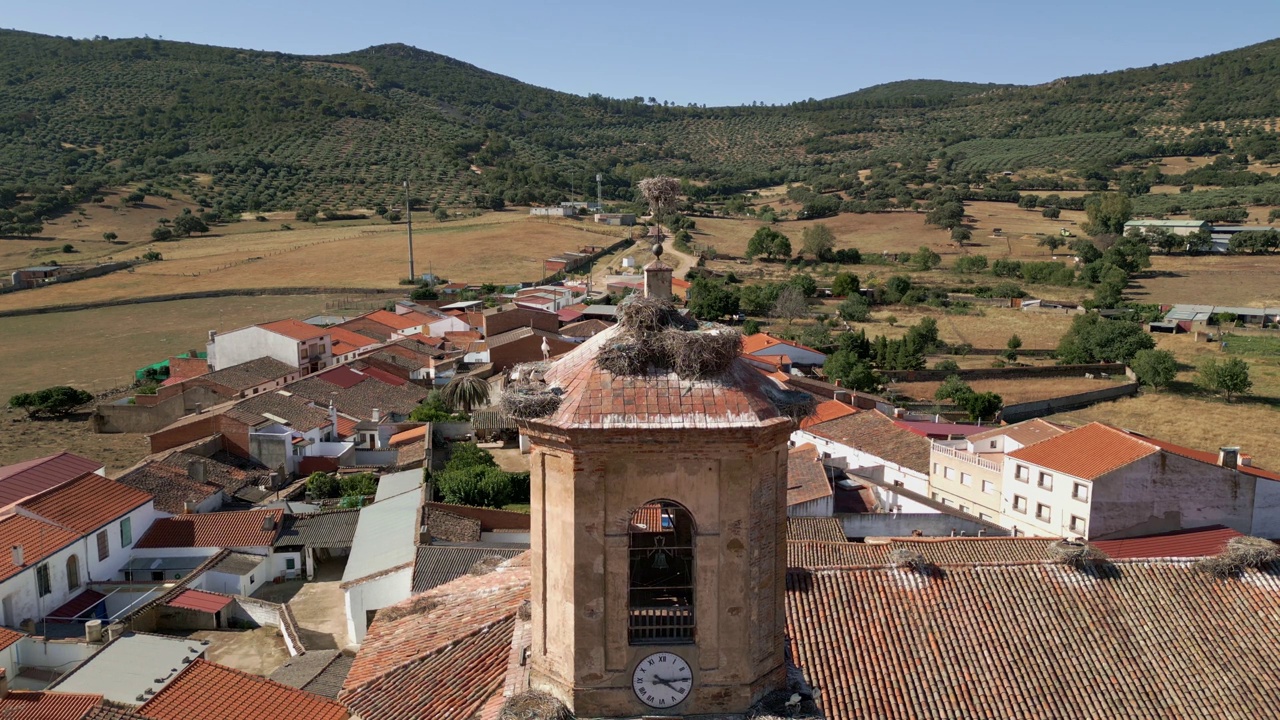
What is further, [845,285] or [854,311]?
[845,285]

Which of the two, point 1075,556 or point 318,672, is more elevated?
point 1075,556

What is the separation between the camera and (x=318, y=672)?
57.9ft

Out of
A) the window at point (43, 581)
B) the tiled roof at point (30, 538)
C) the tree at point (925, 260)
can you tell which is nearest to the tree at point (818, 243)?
the tree at point (925, 260)

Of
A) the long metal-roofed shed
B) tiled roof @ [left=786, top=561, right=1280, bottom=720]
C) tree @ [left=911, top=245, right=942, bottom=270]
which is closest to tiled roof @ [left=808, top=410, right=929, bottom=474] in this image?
tiled roof @ [left=786, top=561, right=1280, bottom=720]

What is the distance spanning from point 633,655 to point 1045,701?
7.06 metres

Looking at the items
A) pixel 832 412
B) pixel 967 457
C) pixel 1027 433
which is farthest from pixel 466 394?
pixel 1027 433

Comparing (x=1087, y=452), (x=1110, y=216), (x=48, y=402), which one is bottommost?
(x=48, y=402)

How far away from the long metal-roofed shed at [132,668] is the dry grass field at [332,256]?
6043 centimetres

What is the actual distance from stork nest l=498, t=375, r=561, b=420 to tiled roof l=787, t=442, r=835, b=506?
54.0 feet

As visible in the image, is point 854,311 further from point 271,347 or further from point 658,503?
point 658,503

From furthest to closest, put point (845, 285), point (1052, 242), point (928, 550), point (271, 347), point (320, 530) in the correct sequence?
point (1052, 242), point (845, 285), point (271, 347), point (320, 530), point (928, 550)

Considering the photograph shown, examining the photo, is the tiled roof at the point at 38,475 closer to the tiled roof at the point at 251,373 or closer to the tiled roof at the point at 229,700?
the tiled roof at the point at 229,700

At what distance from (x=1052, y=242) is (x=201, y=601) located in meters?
84.6

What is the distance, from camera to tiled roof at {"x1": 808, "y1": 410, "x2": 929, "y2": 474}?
29.7m
